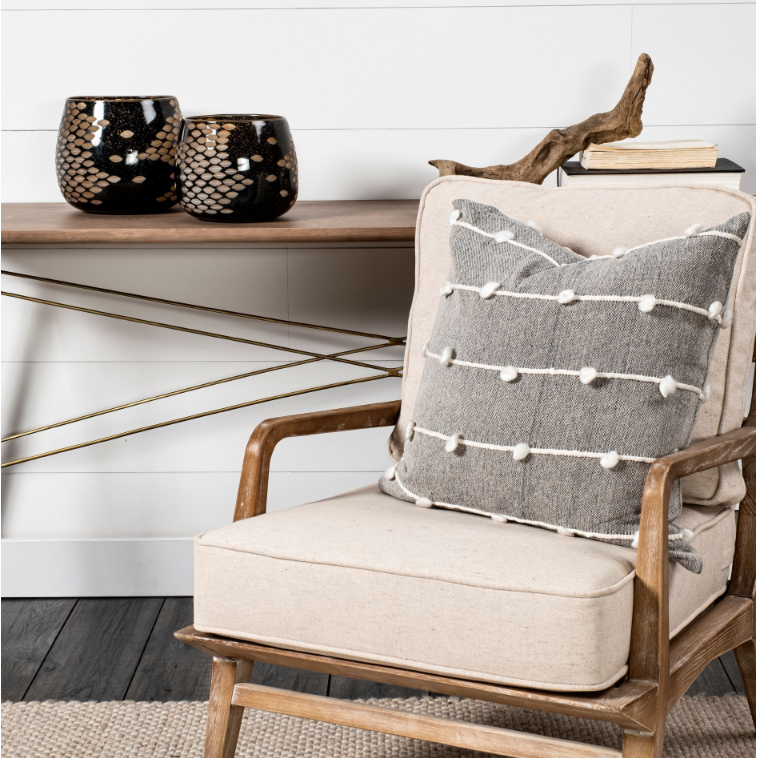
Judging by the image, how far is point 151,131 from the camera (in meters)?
1.66

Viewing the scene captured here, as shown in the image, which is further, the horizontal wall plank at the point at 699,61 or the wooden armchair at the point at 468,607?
the horizontal wall plank at the point at 699,61

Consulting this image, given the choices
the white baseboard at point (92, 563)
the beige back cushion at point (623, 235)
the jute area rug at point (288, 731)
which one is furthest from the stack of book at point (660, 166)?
the white baseboard at point (92, 563)

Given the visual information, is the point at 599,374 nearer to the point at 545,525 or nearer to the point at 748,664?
the point at 545,525

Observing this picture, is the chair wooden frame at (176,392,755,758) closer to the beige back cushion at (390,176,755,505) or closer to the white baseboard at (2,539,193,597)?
the beige back cushion at (390,176,755,505)


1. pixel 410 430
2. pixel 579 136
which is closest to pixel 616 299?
pixel 410 430

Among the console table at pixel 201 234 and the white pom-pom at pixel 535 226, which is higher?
the white pom-pom at pixel 535 226

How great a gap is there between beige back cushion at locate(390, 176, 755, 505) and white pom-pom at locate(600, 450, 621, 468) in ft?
0.72

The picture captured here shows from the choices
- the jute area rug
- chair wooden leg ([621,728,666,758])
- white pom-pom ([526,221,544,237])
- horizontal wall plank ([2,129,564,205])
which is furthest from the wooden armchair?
horizontal wall plank ([2,129,564,205])

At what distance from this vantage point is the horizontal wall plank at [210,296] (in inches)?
76.2

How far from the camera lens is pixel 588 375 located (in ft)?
3.81

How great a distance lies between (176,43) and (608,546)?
1310 millimetres

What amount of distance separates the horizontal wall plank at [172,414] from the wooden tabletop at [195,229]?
16.0 inches

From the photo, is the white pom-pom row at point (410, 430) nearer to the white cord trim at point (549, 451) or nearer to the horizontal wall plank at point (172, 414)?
the white cord trim at point (549, 451)

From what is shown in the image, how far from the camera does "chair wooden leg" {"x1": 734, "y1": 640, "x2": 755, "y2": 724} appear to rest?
→ 4.52 ft
